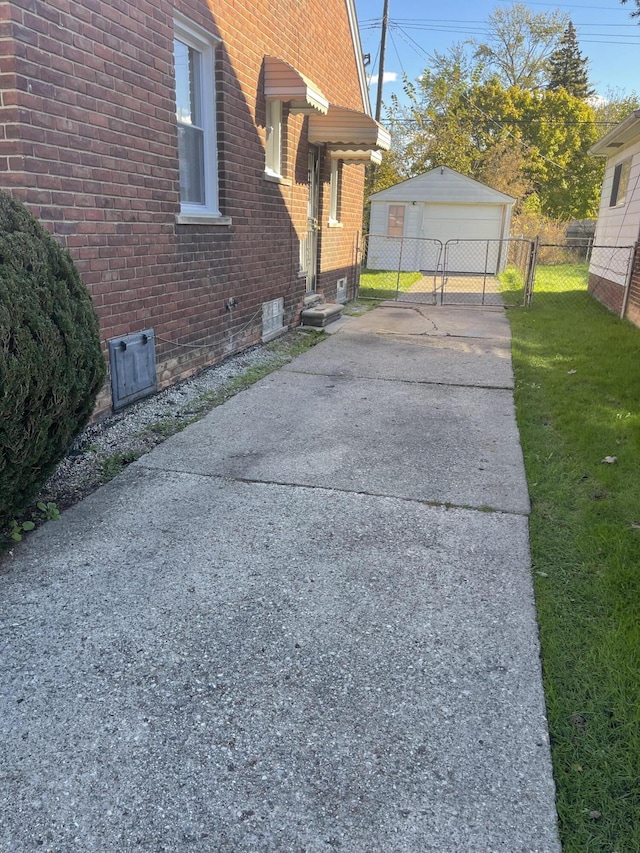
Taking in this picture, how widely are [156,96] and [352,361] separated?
359 centimetres

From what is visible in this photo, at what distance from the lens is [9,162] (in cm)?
371

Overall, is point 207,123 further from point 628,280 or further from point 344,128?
point 628,280

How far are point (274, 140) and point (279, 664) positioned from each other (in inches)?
307

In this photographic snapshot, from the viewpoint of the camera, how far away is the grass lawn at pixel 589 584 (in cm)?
182

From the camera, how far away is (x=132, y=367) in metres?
5.18

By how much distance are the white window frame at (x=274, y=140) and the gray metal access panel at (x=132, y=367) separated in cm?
370

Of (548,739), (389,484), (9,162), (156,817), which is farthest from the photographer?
(389,484)

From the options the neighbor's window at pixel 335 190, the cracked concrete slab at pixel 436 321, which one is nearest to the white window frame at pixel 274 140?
the cracked concrete slab at pixel 436 321

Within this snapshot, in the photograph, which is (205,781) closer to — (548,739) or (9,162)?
(548,739)

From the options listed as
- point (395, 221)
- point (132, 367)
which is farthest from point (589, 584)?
point (395, 221)

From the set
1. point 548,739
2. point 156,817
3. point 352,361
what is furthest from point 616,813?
point 352,361

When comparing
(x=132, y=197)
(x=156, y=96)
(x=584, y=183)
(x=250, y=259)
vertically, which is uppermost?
(x=584, y=183)

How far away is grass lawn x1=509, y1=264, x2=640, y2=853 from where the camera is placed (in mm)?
1822

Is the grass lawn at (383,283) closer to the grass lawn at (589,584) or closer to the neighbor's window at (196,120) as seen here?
the neighbor's window at (196,120)
